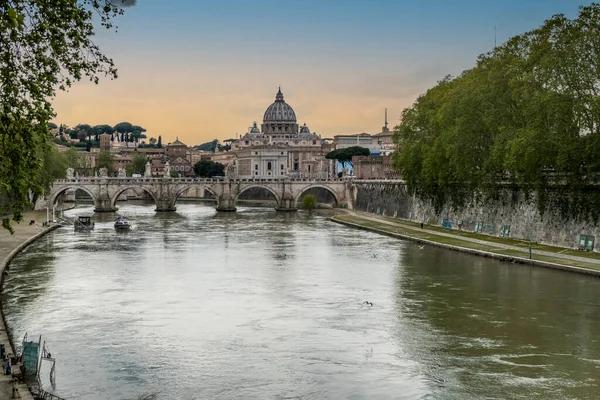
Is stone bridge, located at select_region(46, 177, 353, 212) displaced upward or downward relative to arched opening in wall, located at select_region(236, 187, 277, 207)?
upward

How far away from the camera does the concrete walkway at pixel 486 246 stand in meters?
48.4

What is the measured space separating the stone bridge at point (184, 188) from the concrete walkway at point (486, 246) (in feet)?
112

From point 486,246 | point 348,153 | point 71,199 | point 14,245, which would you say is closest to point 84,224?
point 14,245

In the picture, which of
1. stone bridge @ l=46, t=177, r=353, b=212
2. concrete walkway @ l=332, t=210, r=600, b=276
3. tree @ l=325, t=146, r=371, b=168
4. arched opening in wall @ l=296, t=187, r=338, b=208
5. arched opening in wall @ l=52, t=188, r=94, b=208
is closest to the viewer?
concrete walkway @ l=332, t=210, r=600, b=276

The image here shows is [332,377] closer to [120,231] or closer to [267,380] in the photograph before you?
[267,380]

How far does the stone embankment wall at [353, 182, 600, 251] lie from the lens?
5581cm

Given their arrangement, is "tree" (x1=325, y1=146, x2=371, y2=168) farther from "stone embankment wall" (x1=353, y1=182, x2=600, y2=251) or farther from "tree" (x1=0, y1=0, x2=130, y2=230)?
"tree" (x1=0, y1=0, x2=130, y2=230)

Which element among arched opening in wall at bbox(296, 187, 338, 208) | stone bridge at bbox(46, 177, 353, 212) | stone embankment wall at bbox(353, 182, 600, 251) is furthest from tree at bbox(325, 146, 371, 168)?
stone embankment wall at bbox(353, 182, 600, 251)

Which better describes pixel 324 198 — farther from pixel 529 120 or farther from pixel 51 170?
pixel 529 120

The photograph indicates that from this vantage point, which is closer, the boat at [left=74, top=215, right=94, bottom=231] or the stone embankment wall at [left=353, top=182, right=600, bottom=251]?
the stone embankment wall at [left=353, top=182, right=600, bottom=251]

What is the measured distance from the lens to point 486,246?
59.8m

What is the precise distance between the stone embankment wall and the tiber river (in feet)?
21.1

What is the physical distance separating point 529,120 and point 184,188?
72231mm

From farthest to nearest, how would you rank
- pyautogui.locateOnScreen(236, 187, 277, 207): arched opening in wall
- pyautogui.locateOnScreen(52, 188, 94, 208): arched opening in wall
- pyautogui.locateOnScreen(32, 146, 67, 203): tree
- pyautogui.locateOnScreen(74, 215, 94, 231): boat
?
pyautogui.locateOnScreen(236, 187, 277, 207): arched opening in wall, pyautogui.locateOnScreen(52, 188, 94, 208): arched opening in wall, pyautogui.locateOnScreen(32, 146, 67, 203): tree, pyautogui.locateOnScreen(74, 215, 94, 231): boat
